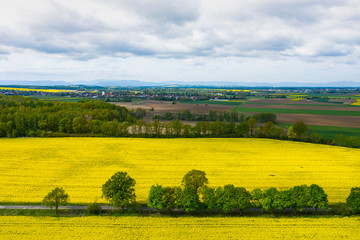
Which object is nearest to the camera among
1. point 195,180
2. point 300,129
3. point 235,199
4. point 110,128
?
point 235,199

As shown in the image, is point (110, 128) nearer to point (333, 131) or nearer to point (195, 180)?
point (195, 180)

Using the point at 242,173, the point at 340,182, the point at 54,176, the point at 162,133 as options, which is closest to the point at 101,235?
the point at 54,176

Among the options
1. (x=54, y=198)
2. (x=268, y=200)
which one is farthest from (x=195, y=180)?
(x=54, y=198)

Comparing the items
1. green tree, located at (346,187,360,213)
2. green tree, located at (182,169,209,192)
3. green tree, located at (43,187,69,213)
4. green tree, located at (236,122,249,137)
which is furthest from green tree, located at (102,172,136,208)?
green tree, located at (236,122,249,137)

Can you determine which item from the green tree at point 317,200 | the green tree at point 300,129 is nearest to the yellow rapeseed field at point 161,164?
the green tree at point 300,129

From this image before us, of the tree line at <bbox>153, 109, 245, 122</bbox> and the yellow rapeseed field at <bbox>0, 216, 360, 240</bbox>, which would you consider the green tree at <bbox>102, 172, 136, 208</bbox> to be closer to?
the yellow rapeseed field at <bbox>0, 216, 360, 240</bbox>

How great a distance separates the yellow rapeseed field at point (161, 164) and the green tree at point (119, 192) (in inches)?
186

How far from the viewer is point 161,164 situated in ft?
161

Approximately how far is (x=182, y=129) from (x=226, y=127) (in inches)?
608

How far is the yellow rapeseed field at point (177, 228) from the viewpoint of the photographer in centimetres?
2475

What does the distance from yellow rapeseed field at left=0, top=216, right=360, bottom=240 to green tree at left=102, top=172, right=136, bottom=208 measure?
6.76ft

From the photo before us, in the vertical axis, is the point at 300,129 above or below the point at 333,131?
above

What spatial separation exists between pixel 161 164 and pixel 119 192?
2062 centimetres

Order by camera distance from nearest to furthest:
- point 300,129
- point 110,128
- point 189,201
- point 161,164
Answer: point 189,201 < point 161,164 < point 300,129 < point 110,128
